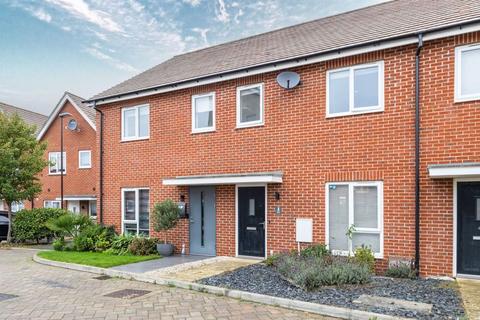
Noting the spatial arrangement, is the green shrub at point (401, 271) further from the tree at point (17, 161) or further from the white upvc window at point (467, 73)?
the tree at point (17, 161)

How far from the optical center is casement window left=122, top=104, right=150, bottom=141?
13820mm

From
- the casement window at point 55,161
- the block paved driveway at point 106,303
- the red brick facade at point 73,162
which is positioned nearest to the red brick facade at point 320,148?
the block paved driveway at point 106,303

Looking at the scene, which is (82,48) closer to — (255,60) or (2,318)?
(255,60)

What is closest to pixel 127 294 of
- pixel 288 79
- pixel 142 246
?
pixel 142 246

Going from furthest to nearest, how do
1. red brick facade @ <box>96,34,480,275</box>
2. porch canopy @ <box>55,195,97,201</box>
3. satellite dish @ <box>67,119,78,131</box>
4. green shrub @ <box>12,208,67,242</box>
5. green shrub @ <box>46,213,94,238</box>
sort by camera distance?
1. satellite dish @ <box>67,119,78,131</box>
2. porch canopy @ <box>55,195,97,201</box>
3. green shrub @ <box>12,208,67,242</box>
4. green shrub @ <box>46,213,94,238</box>
5. red brick facade @ <box>96,34,480,275</box>

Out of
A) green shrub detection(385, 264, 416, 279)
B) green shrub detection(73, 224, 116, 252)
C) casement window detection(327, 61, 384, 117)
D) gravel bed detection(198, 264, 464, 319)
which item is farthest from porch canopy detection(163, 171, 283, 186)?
green shrub detection(385, 264, 416, 279)

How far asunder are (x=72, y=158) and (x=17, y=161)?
661 cm

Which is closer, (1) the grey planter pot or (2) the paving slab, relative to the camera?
(2) the paving slab

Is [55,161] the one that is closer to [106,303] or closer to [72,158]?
[72,158]

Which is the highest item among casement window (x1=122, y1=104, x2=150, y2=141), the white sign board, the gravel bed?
casement window (x1=122, y1=104, x2=150, y2=141)

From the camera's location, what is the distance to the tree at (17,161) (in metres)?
16.2

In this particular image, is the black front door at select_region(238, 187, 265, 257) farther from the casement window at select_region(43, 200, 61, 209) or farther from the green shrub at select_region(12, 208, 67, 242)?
the casement window at select_region(43, 200, 61, 209)

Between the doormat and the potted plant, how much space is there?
3.72 meters

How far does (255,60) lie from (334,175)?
4246 millimetres
